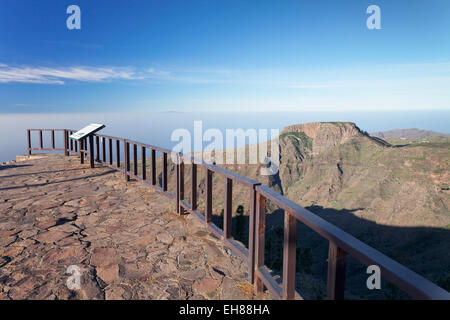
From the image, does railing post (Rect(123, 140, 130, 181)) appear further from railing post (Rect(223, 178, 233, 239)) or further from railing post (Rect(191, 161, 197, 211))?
railing post (Rect(223, 178, 233, 239))

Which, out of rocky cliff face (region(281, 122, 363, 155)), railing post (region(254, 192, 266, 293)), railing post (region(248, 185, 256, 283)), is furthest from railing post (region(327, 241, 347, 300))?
rocky cliff face (region(281, 122, 363, 155))

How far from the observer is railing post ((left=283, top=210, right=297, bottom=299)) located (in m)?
2.21

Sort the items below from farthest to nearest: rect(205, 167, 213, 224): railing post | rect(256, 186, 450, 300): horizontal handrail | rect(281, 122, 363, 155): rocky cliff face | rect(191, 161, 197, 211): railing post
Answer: rect(281, 122, 363, 155): rocky cliff face
rect(191, 161, 197, 211): railing post
rect(205, 167, 213, 224): railing post
rect(256, 186, 450, 300): horizontal handrail

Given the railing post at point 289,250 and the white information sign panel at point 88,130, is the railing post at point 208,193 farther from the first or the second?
the white information sign panel at point 88,130

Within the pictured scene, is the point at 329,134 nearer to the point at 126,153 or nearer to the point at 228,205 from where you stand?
the point at 126,153

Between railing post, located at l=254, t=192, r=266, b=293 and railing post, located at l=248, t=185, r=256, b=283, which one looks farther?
railing post, located at l=248, t=185, r=256, b=283

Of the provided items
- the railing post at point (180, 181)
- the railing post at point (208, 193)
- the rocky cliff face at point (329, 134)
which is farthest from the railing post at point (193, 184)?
the rocky cliff face at point (329, 134)

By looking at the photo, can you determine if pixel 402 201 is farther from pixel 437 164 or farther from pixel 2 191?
pixel 2 191

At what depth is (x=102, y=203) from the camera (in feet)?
20.6

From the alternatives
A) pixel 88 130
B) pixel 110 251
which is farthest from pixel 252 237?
pixel 88 130

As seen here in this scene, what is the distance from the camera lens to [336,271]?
65.8 inches

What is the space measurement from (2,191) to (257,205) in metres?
7.62

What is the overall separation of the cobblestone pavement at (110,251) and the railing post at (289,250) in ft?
2.55

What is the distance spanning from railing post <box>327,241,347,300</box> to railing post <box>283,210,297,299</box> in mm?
512
